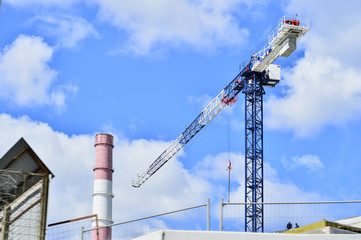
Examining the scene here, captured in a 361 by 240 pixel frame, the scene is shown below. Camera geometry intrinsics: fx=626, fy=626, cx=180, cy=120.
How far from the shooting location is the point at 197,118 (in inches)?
2960

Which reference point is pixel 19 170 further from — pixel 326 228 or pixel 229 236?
pixel 326 228

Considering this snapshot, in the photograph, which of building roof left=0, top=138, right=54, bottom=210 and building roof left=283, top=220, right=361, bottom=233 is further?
building roof left=0, top=138, right=54, bottom=210

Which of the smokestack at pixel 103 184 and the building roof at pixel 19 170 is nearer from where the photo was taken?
the building roof at pixel 19 170

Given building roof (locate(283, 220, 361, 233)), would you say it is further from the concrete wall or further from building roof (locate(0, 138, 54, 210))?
building roof (locate(0, 138, 54, 210))

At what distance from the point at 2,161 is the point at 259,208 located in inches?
1751

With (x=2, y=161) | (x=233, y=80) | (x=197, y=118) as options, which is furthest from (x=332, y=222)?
(x=197, y=118)

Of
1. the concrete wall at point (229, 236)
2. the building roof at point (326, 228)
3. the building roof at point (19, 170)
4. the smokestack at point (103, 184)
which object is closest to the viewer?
the concrete wall at point (229, 236)

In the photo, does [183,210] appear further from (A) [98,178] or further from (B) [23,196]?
(A) [98,178]

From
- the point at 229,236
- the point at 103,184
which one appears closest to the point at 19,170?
the point at 229,236

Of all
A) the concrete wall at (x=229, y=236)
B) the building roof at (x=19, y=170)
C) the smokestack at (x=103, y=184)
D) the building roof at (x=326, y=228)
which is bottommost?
the concrete wall at (x=229, y=236)

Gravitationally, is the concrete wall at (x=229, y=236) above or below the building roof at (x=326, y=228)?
below

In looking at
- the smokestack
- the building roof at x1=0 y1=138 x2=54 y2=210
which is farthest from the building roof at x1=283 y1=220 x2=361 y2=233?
the smokestack

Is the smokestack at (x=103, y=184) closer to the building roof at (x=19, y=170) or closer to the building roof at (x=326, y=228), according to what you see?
the building roof at (x=19, y=170)

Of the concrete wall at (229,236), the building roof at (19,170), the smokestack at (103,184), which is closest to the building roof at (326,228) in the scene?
the concrete wall at (229,236)
